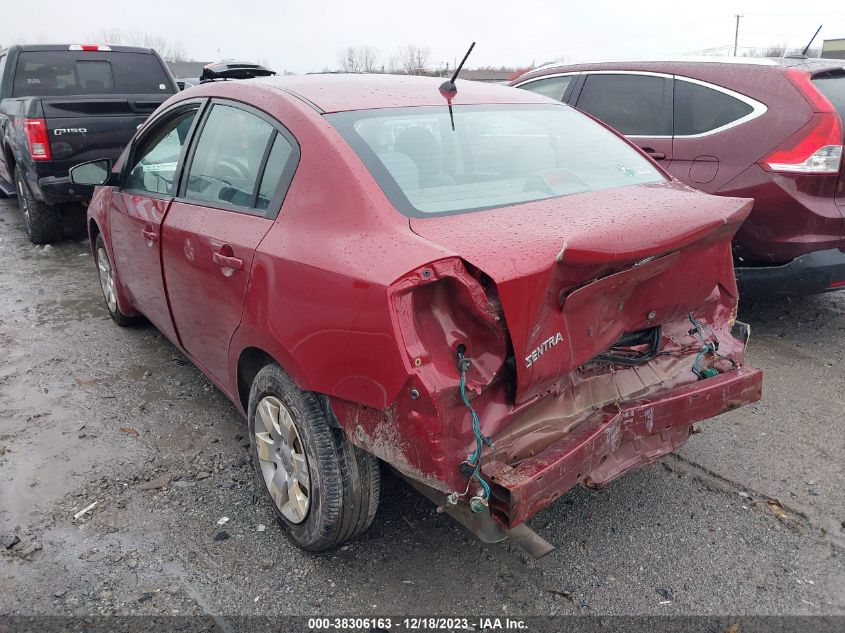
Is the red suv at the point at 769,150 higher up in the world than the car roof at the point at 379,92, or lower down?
lower down

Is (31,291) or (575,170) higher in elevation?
(575,170)

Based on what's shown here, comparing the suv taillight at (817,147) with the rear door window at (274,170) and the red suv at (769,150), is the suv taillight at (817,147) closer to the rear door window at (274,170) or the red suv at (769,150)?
the red suv at (769,150)

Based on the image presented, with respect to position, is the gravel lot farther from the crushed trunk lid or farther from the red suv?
the crushed trunk lid

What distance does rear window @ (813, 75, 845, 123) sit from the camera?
4203 millimetres

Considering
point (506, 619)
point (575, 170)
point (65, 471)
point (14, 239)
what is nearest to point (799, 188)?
point (575, 170)

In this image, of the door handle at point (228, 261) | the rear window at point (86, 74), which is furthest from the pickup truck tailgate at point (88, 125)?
the door handle at point (228, 261)

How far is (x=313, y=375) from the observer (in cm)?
226

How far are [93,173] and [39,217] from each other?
387 centimetres

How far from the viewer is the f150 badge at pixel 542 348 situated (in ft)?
6.75

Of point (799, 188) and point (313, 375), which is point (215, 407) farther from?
point (799, 188)

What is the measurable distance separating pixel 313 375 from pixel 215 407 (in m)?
1.82

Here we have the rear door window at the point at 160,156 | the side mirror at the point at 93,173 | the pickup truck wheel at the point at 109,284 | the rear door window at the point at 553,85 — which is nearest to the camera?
the rear door window at the point at 160,156

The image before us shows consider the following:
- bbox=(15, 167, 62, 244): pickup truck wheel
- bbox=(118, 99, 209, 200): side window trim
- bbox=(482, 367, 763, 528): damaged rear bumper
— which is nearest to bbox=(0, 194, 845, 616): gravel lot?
bbox=(482, 367, 763, 528): damaged rear bumper

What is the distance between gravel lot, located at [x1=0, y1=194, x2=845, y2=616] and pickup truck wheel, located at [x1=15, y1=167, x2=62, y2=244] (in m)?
3.96
